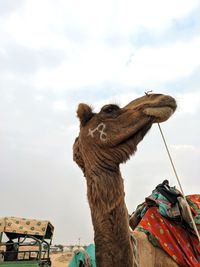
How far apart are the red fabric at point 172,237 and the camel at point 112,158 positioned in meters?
0.26

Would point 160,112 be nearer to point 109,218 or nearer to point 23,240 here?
point 109,218

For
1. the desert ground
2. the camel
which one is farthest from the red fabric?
the desert ground

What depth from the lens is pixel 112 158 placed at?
2895 millimetres

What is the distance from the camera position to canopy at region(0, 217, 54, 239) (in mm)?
13555

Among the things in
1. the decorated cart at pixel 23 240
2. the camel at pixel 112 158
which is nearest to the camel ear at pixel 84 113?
the camel at pixel 112 158

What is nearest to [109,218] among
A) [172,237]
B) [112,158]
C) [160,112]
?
[112,158]

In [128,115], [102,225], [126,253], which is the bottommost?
[126,253]

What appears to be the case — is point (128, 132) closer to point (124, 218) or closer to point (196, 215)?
point (124, 218)

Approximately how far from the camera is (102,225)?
2641 mm

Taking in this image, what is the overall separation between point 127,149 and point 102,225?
62cm

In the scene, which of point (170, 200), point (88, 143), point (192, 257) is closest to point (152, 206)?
point (170, 200)

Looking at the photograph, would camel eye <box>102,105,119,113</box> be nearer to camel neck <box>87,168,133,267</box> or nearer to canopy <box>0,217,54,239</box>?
camel neck <box>87,168,133,267</box>

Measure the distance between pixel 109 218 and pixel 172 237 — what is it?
1295 mm

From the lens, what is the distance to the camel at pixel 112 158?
8.48ft
